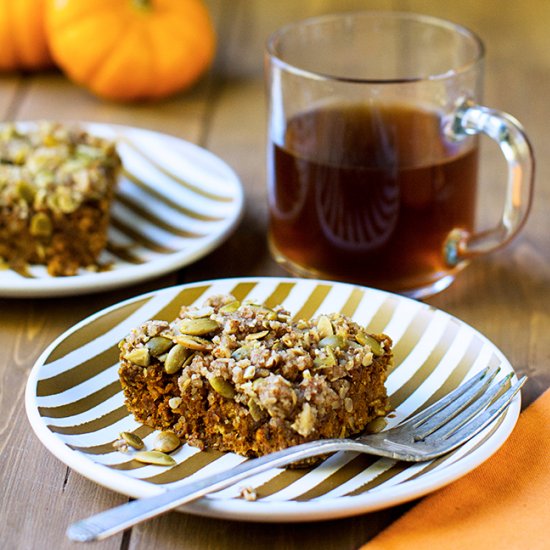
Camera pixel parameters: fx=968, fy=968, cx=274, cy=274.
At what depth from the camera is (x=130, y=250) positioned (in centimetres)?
191

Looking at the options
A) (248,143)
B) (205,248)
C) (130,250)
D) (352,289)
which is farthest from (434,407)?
(248,143)

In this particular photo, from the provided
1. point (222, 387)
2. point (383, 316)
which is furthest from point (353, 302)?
point (222, 387)

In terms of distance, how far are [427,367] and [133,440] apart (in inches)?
17.8

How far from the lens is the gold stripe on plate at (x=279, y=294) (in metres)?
1.61

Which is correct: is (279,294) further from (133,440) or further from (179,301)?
(133,440)

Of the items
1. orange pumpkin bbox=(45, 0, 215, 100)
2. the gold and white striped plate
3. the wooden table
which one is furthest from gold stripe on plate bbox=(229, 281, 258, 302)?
orange pumpkin bbox=(45, 0, 215, 100)

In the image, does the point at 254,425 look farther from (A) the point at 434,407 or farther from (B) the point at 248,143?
(B) the point at 248,143

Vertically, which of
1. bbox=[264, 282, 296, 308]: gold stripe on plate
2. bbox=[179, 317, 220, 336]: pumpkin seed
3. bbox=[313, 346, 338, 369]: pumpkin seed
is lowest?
bbox=[264, 282, 296, 308]: gold stripe on plate

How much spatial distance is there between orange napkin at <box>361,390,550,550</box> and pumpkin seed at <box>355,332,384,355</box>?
199 millimetres

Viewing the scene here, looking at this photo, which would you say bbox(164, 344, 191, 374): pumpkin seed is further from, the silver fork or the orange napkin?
the orange napkin

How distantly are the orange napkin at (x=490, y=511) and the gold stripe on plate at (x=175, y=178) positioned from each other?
3.04ft

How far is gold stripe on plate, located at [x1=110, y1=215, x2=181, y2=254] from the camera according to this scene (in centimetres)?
190

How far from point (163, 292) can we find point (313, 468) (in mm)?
475

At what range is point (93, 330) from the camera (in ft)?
4.86
